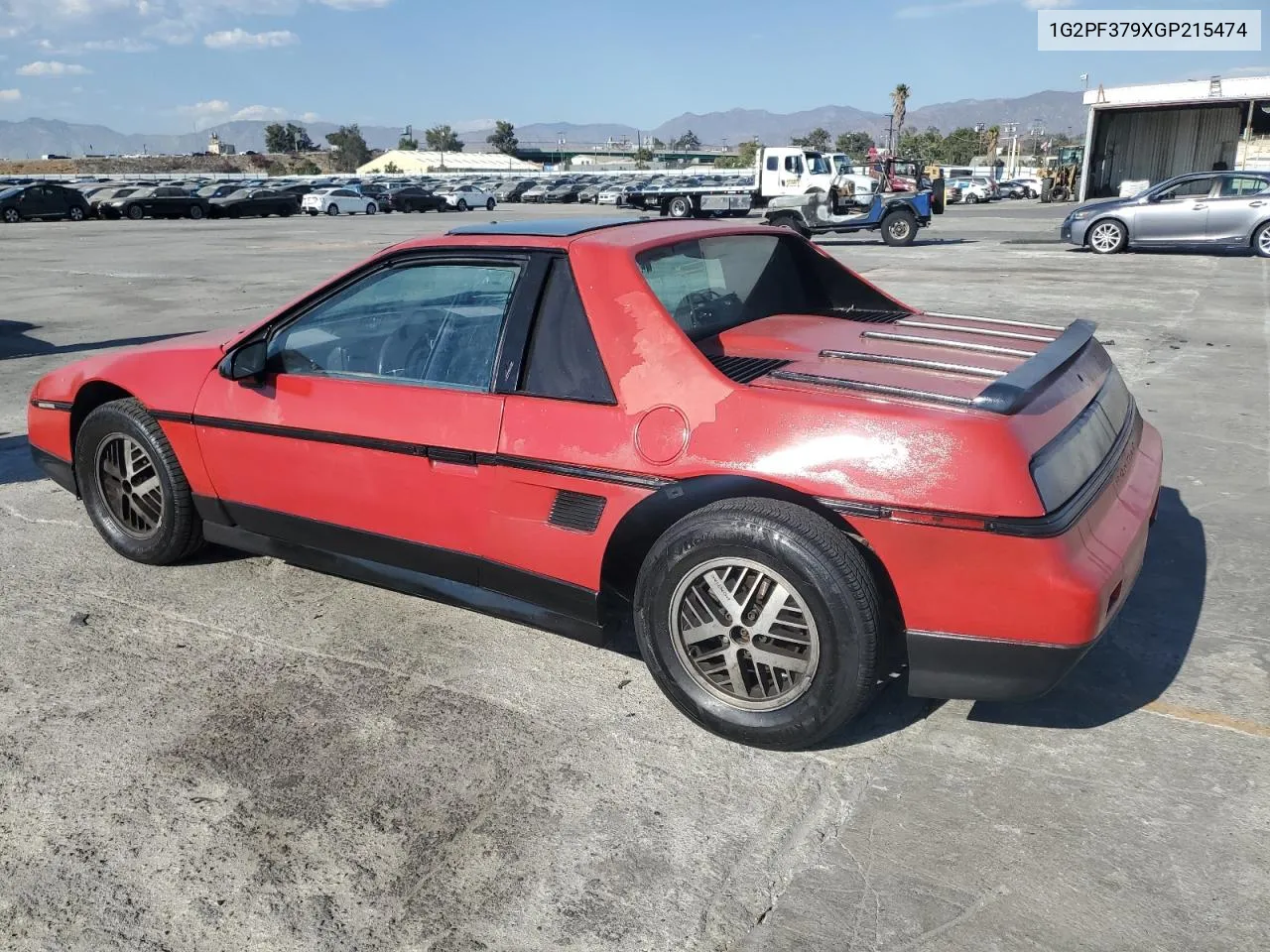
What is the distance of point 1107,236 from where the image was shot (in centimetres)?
1955

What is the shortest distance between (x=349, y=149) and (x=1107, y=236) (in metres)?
131

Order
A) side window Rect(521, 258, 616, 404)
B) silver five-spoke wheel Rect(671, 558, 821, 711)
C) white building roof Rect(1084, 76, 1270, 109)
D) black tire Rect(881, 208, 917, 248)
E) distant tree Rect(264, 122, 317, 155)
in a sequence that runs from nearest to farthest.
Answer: silver five-spoke wheel Rect(671, 558, 821, 711), side window Rect(521, 258, 616, 404), black tire Rect(881, 208, 917, 248), white building roof Rect(1084, 76, 1270, 109), distant tree Rect(264, 122, 317, 155)

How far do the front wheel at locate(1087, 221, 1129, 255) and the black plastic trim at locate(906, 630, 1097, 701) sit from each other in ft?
63.6

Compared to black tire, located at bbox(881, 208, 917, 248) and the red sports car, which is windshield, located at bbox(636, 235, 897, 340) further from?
black tire, located at bbox(881, 208, 917, 248)

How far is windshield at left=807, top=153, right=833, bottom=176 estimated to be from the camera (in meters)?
26.9

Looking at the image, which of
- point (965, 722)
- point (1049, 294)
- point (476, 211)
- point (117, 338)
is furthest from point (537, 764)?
point (476, 211)

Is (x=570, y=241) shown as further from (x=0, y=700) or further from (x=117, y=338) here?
(x=117, y=338)

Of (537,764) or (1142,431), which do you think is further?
(1142,431)

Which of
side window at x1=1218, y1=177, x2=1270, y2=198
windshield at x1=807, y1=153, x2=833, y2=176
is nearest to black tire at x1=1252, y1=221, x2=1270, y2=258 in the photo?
side window at x1=1218, y1=177, x2=1270, y2=198

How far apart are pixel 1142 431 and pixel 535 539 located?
7.44ft

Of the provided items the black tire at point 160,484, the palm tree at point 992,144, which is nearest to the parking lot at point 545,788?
the black tire at point 160,484

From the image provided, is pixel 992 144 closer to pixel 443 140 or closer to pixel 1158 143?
pixel 1158 143

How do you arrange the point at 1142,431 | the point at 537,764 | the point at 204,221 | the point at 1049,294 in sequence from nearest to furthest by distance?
1. the point at 537,764
2. the point at 1142,431
3. the point at 1049,294
4. the point at 204,221

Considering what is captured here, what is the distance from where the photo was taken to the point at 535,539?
10.5 ft
